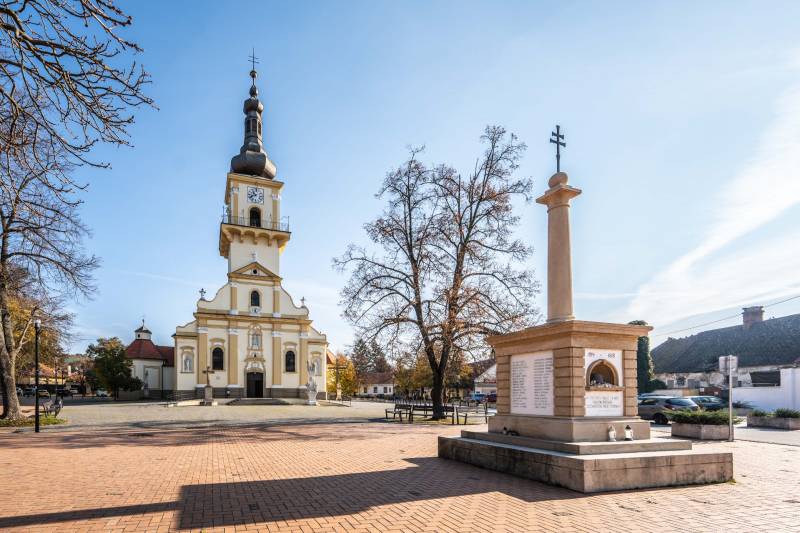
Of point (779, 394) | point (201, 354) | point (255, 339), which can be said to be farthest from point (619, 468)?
point (255, 339)

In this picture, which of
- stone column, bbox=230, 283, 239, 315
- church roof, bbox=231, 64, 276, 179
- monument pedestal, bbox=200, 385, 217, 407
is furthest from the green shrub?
church roof, bbox=231, 64, 276, 179

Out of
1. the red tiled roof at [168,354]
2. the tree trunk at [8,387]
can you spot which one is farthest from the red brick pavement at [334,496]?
the red tiled roof at [168,354]

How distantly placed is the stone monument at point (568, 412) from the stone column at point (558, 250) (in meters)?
0.02

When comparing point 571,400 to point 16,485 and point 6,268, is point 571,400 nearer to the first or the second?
point 16,485

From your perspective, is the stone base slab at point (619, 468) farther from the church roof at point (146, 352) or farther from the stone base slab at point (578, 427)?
the church roof at point (146, 352)

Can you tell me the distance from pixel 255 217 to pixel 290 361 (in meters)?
15.4

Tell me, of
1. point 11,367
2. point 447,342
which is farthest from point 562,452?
point 11,367

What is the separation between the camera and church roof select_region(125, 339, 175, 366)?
58.5 m

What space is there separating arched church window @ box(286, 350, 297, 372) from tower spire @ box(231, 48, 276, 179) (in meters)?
19.4

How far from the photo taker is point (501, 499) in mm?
7934

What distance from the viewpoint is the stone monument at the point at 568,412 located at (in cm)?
890

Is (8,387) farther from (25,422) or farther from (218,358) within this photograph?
(218,358)

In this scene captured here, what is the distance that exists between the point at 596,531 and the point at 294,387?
4747 cm

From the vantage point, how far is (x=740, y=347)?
48.4m
